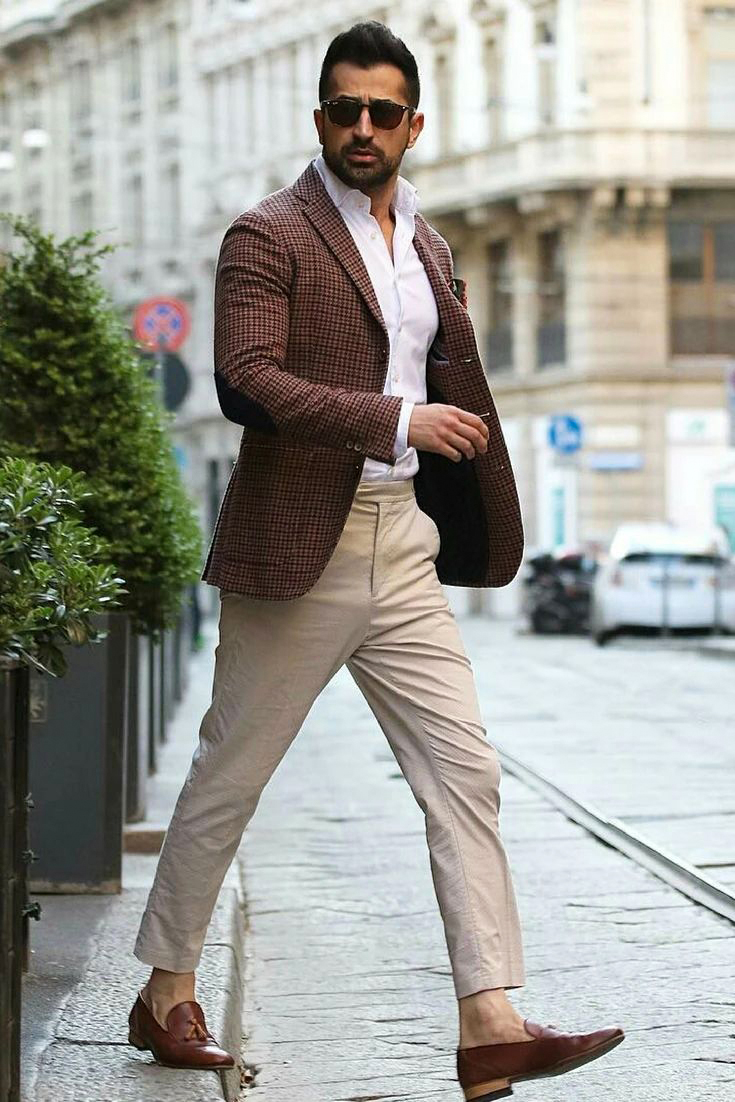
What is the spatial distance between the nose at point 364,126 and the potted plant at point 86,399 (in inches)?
122

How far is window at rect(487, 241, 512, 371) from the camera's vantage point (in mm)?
46531

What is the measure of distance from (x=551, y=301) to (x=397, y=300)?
4098 cm

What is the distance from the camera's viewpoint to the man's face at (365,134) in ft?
15.4

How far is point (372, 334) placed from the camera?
4676mm

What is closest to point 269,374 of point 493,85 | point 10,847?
point 10,847

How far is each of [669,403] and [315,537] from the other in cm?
→ 3925

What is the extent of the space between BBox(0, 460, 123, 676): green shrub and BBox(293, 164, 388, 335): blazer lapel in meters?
0.65

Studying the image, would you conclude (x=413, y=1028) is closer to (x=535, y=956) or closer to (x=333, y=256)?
(x=535, y=956)

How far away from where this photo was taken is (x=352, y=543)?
186 inches

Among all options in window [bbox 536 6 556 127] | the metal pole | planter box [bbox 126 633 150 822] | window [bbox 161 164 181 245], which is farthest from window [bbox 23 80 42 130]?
planter box [bbox 126 633 150 822]

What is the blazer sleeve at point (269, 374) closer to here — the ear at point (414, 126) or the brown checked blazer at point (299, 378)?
the brown checked blazer at point (299, 378)

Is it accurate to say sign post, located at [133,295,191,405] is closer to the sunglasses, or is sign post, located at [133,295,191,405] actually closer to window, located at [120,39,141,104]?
the sunglasses

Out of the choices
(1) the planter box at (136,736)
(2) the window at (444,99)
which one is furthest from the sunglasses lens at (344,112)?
(2) the window at (444,99)

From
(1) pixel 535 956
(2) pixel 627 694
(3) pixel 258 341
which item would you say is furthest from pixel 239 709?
(2) pixel 627 694
